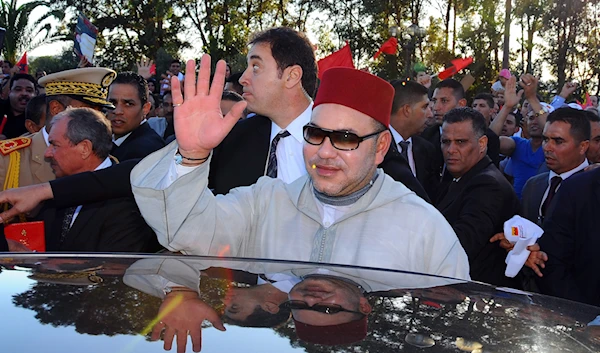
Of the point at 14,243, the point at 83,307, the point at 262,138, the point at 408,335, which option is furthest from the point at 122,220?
the point at 408,335

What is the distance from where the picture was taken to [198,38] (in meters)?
31.2

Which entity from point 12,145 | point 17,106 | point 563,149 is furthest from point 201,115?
point 17,106

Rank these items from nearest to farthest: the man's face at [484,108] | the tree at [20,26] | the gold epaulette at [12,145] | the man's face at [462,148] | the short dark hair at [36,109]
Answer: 1. the gold epaulette at [12,145]
2. the man's face at [462,148]
3. the short dark hair at [36,109]
4. the man's face at [484,108]
5. the tree at [20,26]

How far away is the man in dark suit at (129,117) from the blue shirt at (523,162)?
4.02m

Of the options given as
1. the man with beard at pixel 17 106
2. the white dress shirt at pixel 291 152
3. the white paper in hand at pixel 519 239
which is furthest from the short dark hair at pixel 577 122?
the man with beard at pixel 17 106

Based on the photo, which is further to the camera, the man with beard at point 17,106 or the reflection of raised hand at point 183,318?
A: the man with beard at point 17,106

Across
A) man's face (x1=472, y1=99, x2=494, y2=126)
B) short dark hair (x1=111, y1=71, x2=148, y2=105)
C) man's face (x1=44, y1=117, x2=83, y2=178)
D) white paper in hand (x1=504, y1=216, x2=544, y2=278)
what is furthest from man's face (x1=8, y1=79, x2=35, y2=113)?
white paper in hand (x1=504, y1=216, x2=544, y2=278)

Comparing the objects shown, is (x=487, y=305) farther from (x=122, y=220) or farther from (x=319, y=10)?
(x=319, y=10)

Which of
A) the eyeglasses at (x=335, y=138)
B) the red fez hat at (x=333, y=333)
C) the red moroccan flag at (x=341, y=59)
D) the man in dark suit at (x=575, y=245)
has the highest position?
the red moroccan flag at (x=341, y=59)

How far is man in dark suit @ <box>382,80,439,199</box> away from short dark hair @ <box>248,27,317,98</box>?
5.56ft

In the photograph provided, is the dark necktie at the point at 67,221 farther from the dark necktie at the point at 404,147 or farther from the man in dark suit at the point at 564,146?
the man in dark suit at the point at 564,146

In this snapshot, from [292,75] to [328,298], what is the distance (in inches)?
103

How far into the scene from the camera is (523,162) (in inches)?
293

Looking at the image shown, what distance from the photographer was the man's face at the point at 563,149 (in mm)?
5180
